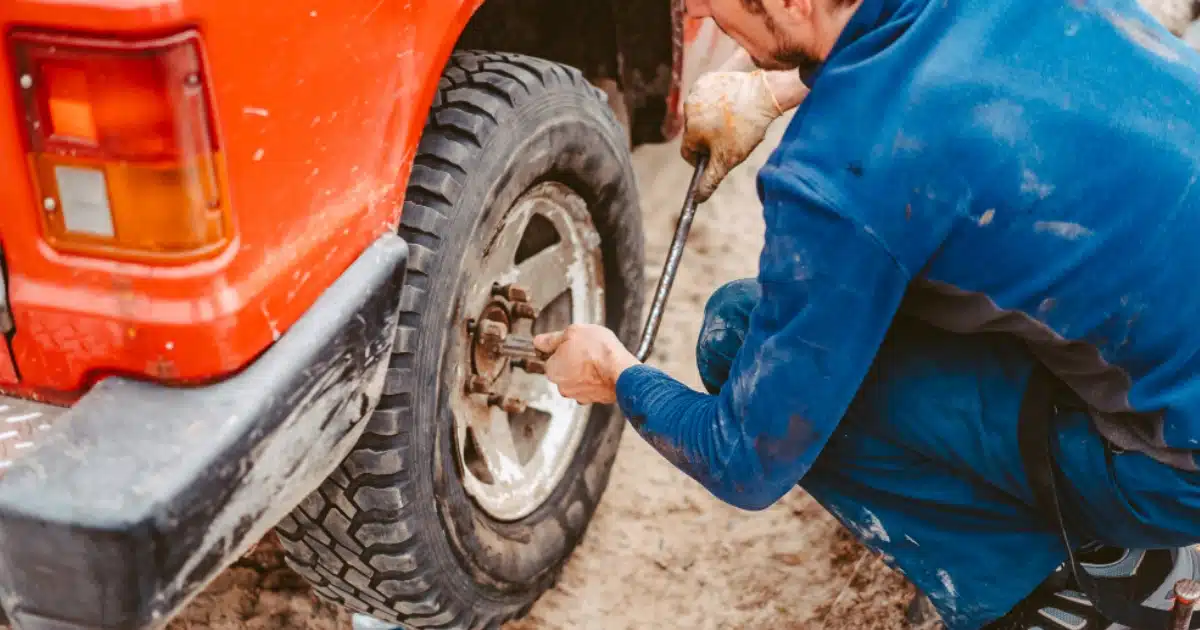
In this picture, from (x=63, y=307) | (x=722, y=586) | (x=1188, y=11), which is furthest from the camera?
(x=1188, y=11)

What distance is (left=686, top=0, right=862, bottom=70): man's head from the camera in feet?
4.16

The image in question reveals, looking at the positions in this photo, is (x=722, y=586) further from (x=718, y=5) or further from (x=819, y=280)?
(x=718, y=5)

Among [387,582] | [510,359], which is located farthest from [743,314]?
[387,582]

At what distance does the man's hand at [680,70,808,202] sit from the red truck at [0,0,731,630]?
33 cm

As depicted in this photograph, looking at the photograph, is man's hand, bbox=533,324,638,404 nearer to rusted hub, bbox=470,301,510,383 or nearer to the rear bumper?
rusted hub, bbox=470,301,510,383

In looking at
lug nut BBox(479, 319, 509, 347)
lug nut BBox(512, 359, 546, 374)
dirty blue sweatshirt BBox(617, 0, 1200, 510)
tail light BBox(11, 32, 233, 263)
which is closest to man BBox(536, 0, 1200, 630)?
dirty blue sweatshirt BBox(617, 0, 1200, 510)

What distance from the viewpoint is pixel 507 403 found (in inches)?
79.4

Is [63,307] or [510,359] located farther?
[510,359]

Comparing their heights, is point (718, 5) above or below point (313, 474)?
above

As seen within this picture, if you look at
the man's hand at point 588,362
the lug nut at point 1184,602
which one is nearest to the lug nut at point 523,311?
the man's hand at point 588,362

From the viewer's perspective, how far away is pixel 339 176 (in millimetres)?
1348

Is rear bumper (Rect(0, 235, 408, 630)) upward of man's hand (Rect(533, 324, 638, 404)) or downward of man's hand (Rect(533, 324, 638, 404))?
upward

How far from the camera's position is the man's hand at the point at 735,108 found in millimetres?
2041

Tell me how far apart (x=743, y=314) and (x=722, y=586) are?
2.35ft
